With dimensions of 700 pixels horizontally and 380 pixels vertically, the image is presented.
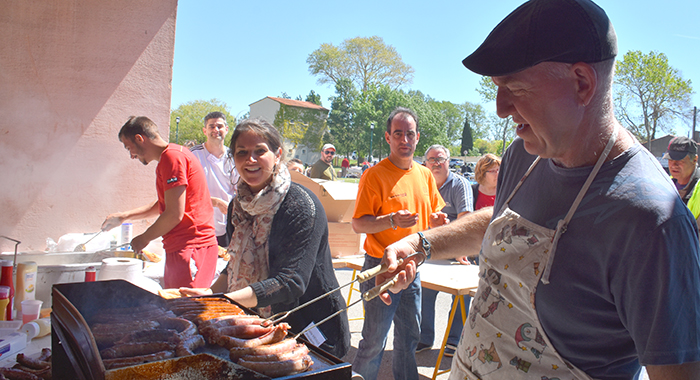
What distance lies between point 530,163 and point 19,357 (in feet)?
7.69

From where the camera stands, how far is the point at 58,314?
1699 mm

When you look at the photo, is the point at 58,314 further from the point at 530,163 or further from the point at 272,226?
the point at 530,163

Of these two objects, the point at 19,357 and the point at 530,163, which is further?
the point at 19,357

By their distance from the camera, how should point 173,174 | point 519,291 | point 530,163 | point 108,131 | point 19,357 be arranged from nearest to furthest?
point 519,291 < point 530,163 < point 19,357 < point 173,174 < point 108,131

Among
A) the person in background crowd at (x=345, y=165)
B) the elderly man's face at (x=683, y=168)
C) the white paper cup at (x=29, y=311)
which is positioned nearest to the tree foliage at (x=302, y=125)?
the person in background crowd at (x=345, y=165)

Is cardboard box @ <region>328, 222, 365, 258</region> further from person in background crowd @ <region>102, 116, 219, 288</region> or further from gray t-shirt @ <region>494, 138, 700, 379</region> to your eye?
gray t-shirt @ <region>494, 138, 700, 379</region>

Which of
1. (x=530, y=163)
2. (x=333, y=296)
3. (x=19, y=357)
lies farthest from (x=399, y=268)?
(x=19, y=357)

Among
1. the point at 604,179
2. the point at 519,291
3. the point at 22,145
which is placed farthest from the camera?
the point at 22,145

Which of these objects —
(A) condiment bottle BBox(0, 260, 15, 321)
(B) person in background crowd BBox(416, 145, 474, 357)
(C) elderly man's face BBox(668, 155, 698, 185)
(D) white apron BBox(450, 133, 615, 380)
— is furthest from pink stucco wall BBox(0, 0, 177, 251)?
(C) elderly man's face BBox(668, 155, 698, 185)

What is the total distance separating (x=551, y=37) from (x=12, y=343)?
8.56 ft

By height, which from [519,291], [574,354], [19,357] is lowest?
[19,357]

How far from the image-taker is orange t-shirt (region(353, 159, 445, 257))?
346 cm

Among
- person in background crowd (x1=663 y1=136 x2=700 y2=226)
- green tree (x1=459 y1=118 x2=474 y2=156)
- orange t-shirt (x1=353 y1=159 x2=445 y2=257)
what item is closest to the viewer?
orange t-shirt (x1=353 y1=159 x2=445 y2=257)

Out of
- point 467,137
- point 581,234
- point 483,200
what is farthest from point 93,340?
point 467,137
